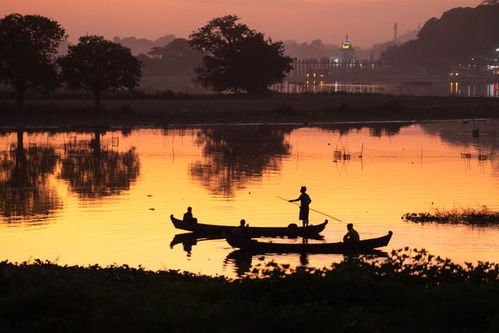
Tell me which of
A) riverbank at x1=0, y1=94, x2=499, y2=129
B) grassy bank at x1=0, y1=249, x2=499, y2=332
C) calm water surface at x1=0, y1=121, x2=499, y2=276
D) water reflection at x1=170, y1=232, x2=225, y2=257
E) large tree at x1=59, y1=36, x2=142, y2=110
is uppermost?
large tree at x1=59, y1=36, x2=142, y2=110

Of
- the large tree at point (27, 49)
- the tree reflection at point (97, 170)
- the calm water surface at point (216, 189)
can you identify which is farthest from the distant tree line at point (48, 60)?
the tree reflection at point (97, 170)

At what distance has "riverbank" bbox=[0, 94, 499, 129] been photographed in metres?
105

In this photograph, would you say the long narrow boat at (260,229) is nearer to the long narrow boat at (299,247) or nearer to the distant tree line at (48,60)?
the long narrow boat at (299,247)

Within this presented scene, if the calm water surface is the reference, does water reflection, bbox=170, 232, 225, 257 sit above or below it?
below

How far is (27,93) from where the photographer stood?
13438cm

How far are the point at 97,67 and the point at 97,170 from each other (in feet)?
147

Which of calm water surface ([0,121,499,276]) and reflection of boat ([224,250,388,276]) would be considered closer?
reflection of boat ([224,250,388,276])

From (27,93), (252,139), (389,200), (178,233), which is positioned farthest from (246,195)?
(27,93)

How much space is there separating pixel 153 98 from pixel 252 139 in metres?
41.0

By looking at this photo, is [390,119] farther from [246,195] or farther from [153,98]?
[246,195]

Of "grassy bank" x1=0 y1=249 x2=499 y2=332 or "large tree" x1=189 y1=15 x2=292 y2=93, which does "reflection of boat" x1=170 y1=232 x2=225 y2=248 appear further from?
"large tree" x1=189 y1=15 x2=292 y2=93

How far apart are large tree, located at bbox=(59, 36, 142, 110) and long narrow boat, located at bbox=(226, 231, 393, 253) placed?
74585 millimetres

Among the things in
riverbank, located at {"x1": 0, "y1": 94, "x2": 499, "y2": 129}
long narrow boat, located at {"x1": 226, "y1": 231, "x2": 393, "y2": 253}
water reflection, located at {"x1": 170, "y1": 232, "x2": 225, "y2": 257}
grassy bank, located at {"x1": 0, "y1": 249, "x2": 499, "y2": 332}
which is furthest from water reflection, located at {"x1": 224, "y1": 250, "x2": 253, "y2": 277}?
riverbank, located at {"x1": 0, "y1": 94, "x2": 499, "y2": 129}

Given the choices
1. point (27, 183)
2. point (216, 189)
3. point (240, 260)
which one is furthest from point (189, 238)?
point (27, 183)
